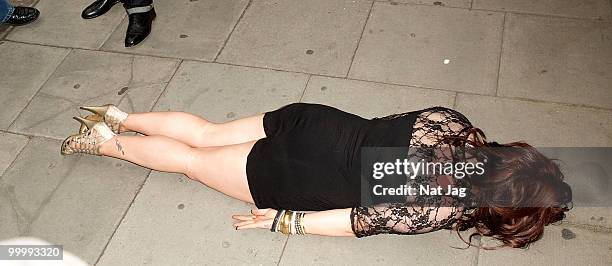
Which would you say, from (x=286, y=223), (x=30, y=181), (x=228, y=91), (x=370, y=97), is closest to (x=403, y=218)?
(x=286, y=223)

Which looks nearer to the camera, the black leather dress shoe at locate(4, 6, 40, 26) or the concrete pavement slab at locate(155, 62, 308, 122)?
the concrete pavement slab at locate(155, 62, 308, 122)

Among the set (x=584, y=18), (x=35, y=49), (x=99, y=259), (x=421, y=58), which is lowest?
(x=99, y=259)

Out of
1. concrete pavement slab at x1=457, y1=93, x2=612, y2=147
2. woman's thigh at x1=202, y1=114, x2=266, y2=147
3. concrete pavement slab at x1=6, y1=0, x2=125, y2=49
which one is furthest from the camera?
concrete pavement slab at x1=6, y1=0, x2=125, y2=49

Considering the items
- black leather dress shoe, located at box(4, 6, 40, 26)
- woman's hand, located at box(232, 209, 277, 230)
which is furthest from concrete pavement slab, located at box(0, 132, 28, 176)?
woman's hand, located at box(232, 209, 277, 230)

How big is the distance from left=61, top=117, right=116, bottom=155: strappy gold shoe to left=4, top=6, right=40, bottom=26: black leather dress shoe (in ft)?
5.50

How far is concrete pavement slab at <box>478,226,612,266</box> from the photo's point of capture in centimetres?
289

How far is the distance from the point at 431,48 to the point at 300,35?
996 millimetres

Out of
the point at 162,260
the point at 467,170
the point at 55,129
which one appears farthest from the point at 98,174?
the point at 467,170

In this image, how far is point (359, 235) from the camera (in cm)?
273

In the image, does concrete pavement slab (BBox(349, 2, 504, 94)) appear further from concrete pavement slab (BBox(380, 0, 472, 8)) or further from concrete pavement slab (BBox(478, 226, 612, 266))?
concrete pavement slab (BBox(478, 226, 612, 266))

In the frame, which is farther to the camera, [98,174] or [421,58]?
[421,58]

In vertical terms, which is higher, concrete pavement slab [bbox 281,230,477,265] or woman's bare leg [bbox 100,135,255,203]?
woman's bare leg [bbox 100,135,255,203]

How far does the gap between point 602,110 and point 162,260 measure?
9.42 feet

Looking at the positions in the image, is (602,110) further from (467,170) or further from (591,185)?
(467,170)
